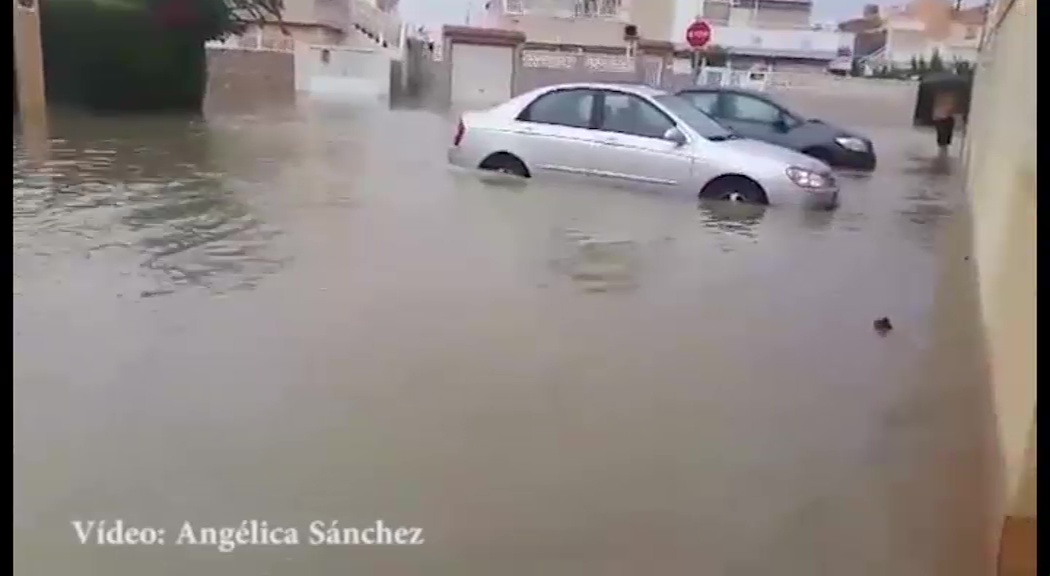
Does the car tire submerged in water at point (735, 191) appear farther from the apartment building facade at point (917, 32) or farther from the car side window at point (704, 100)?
the apartment building facade at point (917, 32)

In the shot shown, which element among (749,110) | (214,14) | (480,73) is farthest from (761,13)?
(214,14)

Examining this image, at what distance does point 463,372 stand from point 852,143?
74 centimetres

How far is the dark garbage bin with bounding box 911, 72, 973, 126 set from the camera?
1764 millimetres

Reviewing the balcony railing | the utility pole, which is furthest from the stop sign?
the utility pole

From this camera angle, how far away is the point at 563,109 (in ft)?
Result: 6.04

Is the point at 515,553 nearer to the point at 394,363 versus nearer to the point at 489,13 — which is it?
the point at 394,363

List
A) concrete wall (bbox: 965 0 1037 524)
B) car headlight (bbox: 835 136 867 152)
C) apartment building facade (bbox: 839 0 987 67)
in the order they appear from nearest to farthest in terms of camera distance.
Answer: concrete wall (bbox: 965 0 1037 524) < apartment building facade (bbox: 839 0 987 67) < car headlight (bbox: 835 136 867 152)

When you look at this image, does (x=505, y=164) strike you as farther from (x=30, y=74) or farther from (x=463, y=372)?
(x=30, y=74)

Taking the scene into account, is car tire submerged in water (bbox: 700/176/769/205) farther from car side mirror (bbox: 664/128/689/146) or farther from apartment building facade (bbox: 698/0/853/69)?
apartment building facade (bbox: 698/0/853/69)

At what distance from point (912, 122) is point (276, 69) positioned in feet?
3.42

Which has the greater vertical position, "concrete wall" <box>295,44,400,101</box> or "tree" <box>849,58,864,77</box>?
"tree" <box>849,58,864,77</box>

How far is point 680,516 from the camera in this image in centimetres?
177

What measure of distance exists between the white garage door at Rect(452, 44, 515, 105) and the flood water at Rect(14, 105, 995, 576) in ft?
0.31
